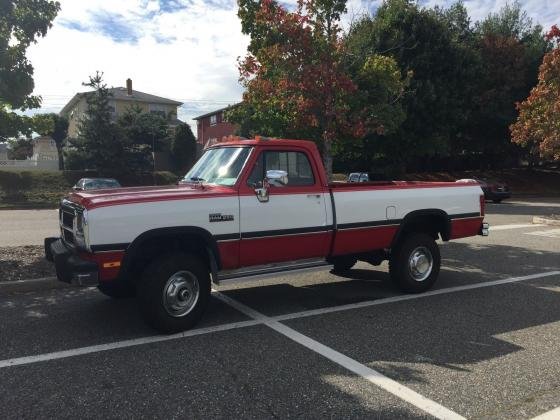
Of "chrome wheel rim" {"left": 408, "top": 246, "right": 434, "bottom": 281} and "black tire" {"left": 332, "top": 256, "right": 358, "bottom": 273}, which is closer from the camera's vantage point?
"black tire" {"left": 332, "top": 256, "right": 358, "bottom": 273}

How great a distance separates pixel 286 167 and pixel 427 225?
259cm

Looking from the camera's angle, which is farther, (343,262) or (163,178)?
(163,178)

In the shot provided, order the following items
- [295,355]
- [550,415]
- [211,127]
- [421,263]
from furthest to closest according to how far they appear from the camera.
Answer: [211,127] → [421,263] → [295,355] → [550,415]

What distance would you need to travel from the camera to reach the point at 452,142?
37.4m

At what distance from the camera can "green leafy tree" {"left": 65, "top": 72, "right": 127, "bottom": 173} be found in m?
31.3

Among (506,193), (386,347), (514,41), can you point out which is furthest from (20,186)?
(514,41)

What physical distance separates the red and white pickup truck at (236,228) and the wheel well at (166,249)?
12 millimetres

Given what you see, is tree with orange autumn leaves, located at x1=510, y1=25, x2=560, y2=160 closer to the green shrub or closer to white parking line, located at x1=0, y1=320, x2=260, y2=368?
white parking line, located at x1=0, y1=320, x2=260, y2=368

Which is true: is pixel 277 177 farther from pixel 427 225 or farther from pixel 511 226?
pixel 511 226

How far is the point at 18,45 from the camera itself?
28.1 ft

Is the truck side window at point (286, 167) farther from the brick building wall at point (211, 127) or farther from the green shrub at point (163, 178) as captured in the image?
the brick building wall at point (211, 127)

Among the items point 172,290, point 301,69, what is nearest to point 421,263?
point 172,290

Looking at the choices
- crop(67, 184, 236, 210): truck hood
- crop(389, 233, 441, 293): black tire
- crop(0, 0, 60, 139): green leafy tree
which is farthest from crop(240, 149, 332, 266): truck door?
crop(0, 0, 60, 139): green leafy tree

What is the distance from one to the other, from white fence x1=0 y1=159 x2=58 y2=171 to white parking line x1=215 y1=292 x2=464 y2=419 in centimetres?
2958
